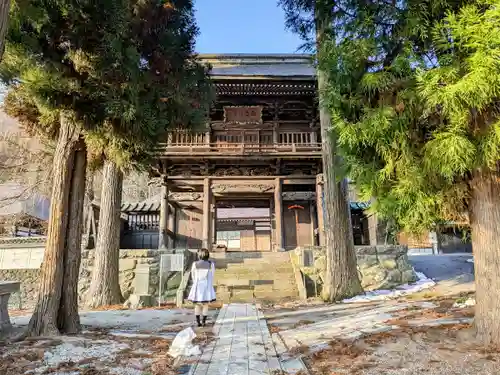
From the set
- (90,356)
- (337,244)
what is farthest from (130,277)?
(90,356)

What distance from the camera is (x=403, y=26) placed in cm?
373

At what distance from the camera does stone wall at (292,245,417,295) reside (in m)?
9.70

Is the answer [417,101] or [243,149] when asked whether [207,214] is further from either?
[417,101]

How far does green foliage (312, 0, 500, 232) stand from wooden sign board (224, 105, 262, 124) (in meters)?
10.1

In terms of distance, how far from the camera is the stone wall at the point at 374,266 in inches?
382

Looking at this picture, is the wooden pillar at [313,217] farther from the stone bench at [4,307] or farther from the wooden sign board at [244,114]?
the stone bench at [4,307]

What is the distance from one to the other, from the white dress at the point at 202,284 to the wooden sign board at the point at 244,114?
9.44 m

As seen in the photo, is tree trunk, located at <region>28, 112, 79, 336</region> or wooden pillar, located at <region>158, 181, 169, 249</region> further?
wooden pillar, located at <region>158, 181, 169, 249</region>

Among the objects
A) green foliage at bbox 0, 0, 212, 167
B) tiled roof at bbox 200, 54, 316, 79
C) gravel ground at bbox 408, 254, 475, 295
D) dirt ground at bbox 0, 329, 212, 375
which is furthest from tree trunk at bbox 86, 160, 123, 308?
tiled roof at bbox 200, 54, 316, 79

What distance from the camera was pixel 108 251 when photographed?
852cm

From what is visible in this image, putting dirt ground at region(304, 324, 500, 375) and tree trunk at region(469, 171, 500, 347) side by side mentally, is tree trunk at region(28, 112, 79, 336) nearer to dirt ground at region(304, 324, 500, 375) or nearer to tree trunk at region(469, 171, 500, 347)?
dirt ground at region(304, 324, 500, 375)

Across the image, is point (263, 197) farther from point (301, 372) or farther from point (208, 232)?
point (301, 372)

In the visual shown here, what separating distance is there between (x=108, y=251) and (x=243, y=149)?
6432mm

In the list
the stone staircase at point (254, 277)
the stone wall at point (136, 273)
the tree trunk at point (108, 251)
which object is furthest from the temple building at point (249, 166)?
the tree trunk at point (108, 251)
